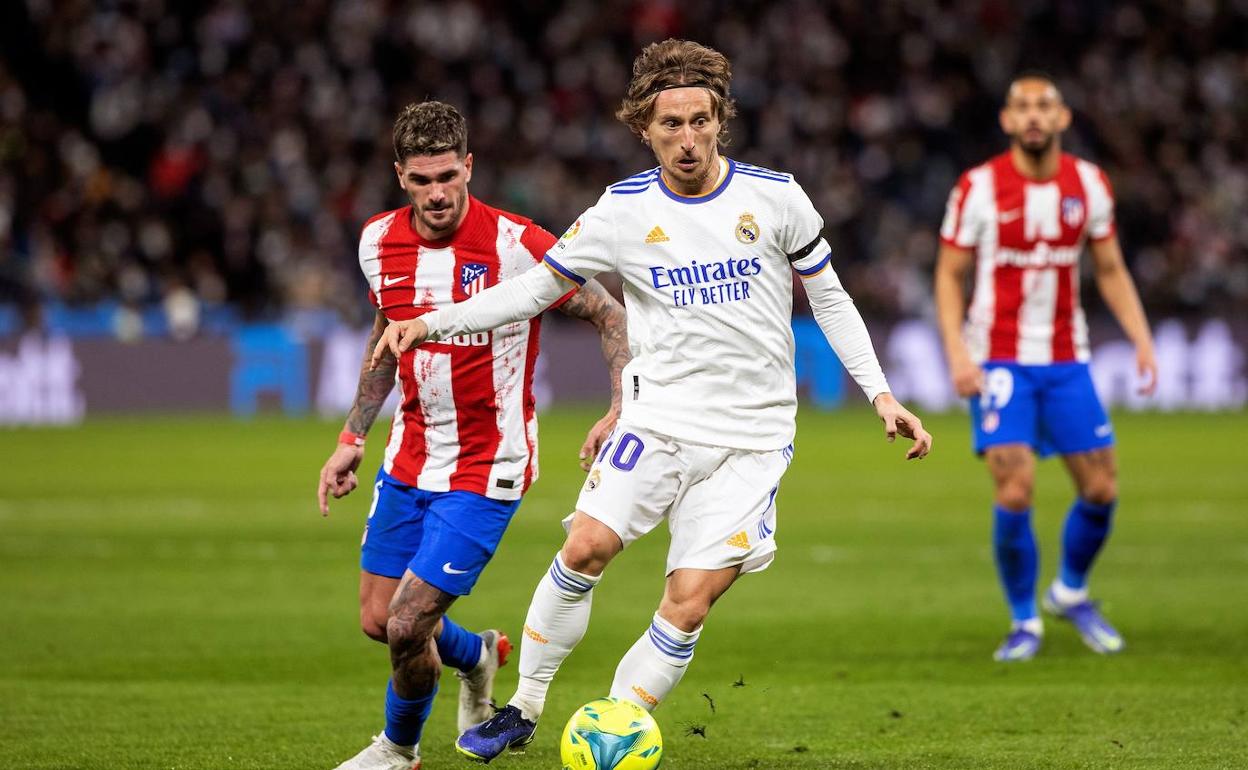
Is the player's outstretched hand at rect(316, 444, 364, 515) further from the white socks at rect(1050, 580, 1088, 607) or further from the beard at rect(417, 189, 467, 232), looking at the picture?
the white socks at rect(1050, 580, 1088, 607)

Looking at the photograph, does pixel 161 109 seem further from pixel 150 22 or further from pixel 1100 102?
pixel 1100 102

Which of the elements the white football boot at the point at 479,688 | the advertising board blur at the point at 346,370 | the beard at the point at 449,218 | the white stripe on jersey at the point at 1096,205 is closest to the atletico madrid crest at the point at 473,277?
the beard at the point at 449,218

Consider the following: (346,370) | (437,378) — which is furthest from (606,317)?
(346,370)

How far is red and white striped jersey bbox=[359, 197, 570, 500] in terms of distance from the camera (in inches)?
228

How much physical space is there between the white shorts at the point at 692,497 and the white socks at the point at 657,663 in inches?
8.5

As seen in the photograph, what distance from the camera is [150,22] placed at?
26.0 m

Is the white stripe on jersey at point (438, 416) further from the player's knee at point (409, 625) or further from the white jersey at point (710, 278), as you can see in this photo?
the white jersey at point (710, 278)

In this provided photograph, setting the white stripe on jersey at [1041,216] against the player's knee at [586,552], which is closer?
the player's knee at [586,552]

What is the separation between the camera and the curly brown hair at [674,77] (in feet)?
17.0

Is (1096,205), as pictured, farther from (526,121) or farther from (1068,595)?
(526,121)

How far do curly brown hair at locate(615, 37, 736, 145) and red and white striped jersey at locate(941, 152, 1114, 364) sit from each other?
128 inches

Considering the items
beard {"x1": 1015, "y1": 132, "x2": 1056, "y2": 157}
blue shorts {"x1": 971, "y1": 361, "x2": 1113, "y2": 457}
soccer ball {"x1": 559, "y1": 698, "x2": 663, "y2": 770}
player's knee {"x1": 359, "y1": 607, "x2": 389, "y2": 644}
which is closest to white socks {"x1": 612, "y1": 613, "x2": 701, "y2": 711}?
soccer ball {"x1": 559, "y1": 698, "x2": 663, "y2": 770}

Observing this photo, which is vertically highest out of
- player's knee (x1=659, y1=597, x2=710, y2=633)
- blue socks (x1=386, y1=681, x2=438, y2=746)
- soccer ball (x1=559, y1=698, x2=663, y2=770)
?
player's knee (x1=659, y1=597, x2=710, y2=633)

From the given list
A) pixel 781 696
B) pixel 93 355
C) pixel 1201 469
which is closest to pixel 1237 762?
pixel 781 696
